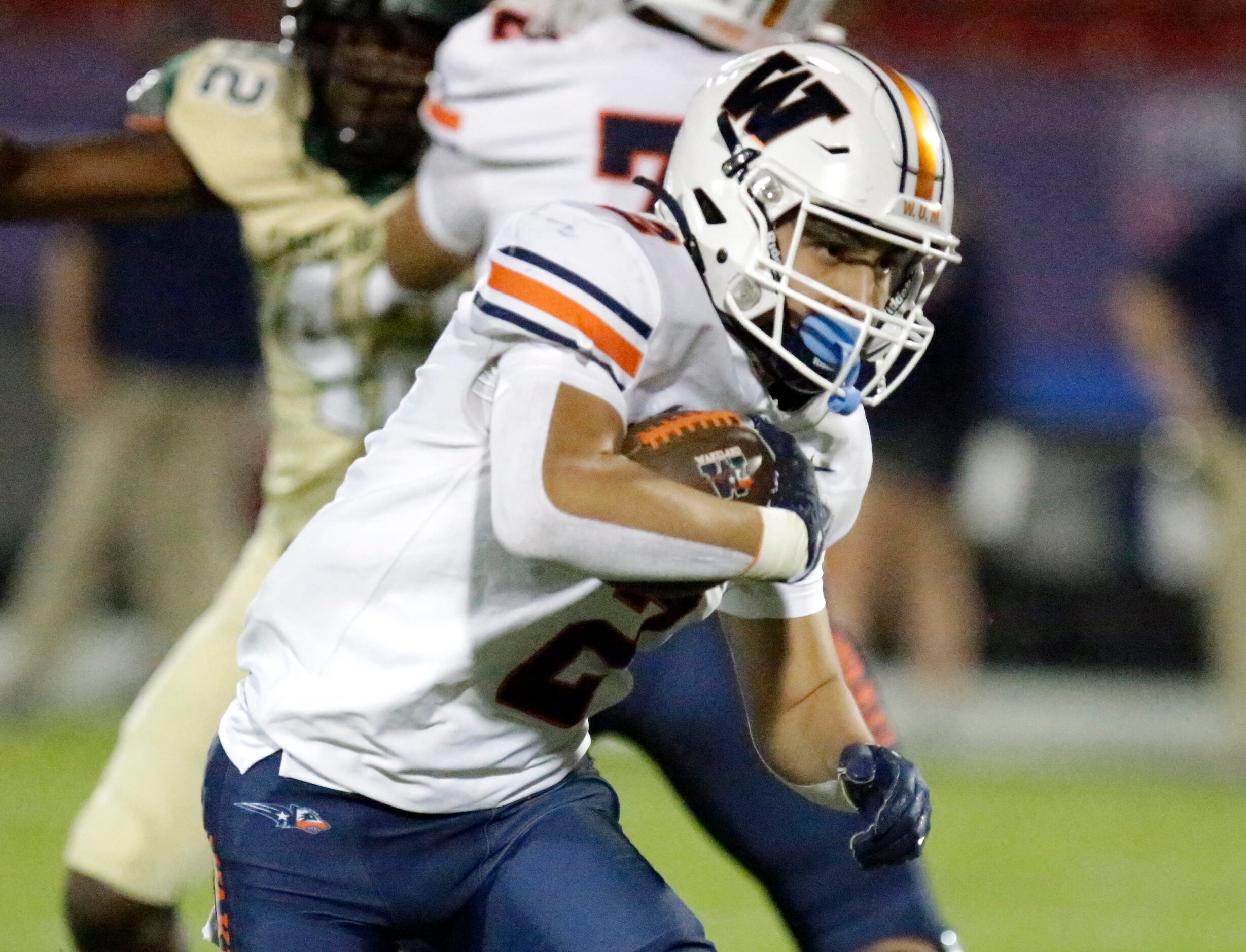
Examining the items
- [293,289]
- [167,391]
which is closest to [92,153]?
[293,289]

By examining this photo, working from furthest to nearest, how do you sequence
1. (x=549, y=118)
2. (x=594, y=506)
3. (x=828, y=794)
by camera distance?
(x=549, y=118) < (x=828, y=794) < (x=594, y=506)

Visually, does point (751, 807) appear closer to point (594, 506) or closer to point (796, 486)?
point (796, 486)

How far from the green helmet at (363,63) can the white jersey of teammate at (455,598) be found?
103 cm

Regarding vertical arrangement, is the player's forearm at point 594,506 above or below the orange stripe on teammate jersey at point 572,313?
below

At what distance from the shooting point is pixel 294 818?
217 cm

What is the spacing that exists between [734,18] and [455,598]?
1077 millimetres

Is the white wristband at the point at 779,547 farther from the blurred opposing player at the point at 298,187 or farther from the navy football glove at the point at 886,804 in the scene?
the blurred opposing player at the point at 298,187

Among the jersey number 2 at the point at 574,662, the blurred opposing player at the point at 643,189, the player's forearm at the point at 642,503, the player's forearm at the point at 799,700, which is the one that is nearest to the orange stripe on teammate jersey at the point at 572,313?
the player's forearm at the point at 642,503

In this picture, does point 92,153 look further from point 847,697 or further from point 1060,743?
point 1060,743

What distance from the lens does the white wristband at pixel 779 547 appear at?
1942 millimetres

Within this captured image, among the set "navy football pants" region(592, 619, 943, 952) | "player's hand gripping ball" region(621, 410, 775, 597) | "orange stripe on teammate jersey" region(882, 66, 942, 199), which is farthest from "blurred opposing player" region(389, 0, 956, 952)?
"player's hand gripping ball" region(621, 410, 775, 597)

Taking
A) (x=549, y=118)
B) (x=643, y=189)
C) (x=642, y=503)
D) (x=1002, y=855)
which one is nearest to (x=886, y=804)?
(x=642, y=503)

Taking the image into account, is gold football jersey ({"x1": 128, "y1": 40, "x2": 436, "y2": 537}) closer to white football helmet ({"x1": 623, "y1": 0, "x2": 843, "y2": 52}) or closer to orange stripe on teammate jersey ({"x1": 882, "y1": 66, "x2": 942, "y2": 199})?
white football helmet ({"x1": 623, "y1": 0, "x2": 843, "y2": 52})

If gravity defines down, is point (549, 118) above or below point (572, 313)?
A: below
